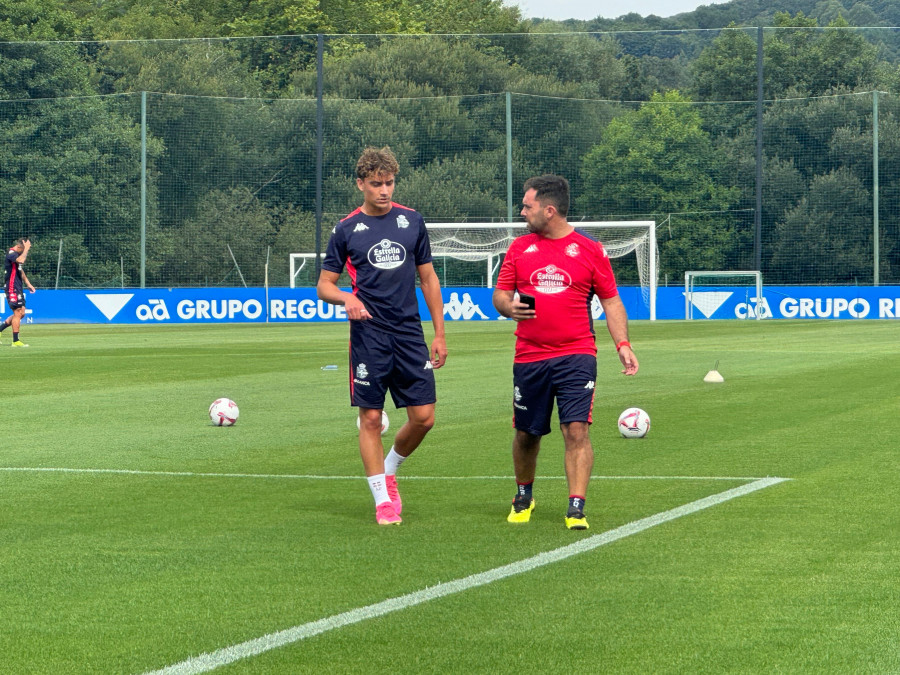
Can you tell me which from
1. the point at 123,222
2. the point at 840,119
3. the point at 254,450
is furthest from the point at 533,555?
the point at 840,119

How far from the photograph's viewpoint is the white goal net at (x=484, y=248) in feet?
156

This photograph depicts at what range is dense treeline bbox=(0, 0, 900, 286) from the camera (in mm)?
51125

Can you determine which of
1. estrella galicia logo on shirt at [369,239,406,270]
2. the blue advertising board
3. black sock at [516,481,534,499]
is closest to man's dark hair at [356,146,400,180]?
estrella galicia logo on shirt at [369,239,406,270]

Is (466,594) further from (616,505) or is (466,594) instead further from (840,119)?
(840,119)

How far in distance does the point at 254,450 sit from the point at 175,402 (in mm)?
4593

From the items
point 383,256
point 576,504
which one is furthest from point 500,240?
point 576,504

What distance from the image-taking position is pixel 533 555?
639cm

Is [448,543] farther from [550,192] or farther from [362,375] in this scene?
[550,192]

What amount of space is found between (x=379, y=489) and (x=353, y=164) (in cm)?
4622

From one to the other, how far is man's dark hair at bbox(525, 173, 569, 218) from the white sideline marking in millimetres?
1677

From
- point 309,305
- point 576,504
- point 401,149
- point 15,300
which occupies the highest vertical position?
point 401,149

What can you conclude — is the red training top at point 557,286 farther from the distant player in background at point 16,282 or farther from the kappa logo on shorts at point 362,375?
the distant player in background at point 16,282

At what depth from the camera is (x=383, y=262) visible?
7.45m

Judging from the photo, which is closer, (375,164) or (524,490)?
(375,164)
